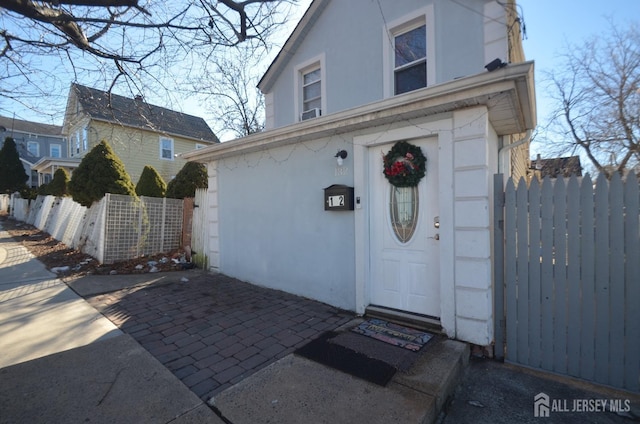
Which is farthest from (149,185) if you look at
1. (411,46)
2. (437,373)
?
(437,373)

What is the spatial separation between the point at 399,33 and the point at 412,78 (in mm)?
972

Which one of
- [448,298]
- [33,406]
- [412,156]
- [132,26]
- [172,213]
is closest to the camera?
[33,406]

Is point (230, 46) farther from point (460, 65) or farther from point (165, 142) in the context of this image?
point (165, 142)

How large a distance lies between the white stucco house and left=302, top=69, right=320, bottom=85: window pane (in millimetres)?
32

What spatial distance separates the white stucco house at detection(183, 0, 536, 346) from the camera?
319cm

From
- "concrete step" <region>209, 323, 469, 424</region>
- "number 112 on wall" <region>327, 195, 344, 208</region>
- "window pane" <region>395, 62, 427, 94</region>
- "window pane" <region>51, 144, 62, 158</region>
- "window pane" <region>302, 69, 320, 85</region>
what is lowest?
"concrete step" <region>209, 323, 469, 424</region>

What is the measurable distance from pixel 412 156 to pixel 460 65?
226 centimetres

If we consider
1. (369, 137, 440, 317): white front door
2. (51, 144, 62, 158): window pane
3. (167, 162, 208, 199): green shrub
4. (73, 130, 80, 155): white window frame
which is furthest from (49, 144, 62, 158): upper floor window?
(369, 137, 440, 317): white front door

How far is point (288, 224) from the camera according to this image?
505 centimetres

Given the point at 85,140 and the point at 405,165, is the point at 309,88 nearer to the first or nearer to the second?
the point at 405,165

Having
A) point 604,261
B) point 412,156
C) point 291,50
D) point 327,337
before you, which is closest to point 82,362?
point 327,337

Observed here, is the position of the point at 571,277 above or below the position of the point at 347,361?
above

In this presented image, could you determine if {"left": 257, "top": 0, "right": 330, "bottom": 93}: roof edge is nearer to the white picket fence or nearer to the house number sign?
Answer: the white picket fence

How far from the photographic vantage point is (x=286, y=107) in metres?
7.36
